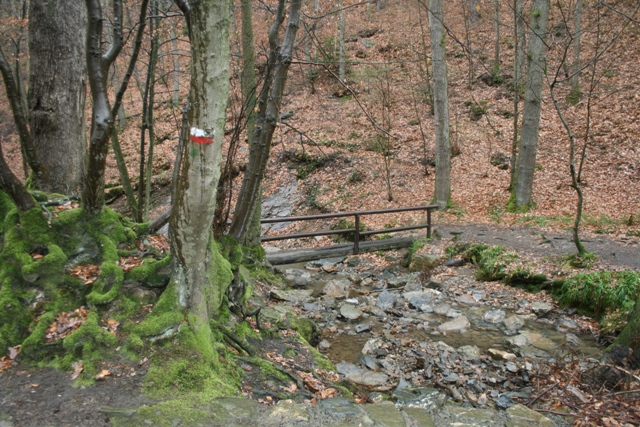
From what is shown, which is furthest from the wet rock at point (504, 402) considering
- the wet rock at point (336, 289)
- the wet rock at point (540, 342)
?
the wet rock at point (336, 289)

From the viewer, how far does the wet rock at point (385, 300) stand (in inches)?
288

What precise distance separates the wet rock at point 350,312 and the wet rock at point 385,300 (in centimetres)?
53

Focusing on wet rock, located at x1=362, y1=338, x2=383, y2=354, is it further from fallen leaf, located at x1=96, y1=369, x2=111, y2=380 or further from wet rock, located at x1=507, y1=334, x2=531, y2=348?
fallen leaf, located at x1=96, y1=369, x2=111, y2=380

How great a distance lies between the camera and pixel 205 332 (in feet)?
11.2

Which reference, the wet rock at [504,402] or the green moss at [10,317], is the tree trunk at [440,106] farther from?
the green moss at [10,317]

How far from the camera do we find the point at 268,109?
5082 millimetres

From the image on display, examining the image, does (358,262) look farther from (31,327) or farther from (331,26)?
(331,26)

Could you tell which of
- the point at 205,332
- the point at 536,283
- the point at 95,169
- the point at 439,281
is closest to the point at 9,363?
the point at 205,332

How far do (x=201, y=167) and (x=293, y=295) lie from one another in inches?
176

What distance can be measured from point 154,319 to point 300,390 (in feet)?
4.41

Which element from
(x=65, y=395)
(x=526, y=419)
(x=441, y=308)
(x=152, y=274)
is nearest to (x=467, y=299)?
(x=441, y=308)

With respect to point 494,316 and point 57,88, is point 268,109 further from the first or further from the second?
point 494,316

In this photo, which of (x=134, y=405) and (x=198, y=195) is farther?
(x=198, y=195)

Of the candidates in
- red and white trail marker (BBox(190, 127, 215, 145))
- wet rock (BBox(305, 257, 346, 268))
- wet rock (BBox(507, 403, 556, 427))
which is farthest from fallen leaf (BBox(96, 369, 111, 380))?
wet rock (BBox(305, 257, 346, 268))
